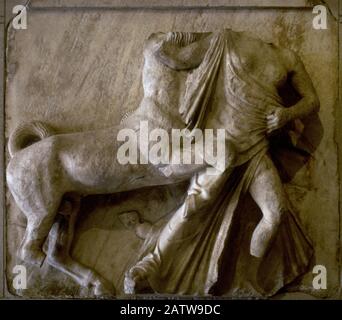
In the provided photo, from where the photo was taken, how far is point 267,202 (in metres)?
2.66

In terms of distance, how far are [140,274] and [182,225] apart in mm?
328

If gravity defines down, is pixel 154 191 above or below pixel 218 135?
below

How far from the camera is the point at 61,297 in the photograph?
2859 mm

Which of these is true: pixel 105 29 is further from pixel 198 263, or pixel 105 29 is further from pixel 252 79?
pixel 198 263

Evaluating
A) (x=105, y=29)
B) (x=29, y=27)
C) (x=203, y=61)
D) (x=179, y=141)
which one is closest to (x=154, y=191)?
(x=179, y=141)

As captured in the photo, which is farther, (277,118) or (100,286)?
(100,286)

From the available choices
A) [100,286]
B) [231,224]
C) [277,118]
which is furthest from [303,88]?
[100,286]

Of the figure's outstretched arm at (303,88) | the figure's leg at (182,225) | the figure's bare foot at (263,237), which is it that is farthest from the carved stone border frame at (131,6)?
the figure's leg at (182,225)

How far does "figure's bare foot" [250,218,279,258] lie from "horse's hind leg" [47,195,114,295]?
0.79m

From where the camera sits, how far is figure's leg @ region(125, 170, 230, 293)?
2.66m

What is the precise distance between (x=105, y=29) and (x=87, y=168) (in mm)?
826

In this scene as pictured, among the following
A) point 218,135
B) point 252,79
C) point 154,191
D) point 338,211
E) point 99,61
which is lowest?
point 338,211

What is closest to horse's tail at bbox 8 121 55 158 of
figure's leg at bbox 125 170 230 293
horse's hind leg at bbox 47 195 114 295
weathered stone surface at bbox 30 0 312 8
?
horse's hind leg at bbox 47 195 114 295

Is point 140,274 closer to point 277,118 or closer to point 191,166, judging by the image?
point 191,166
